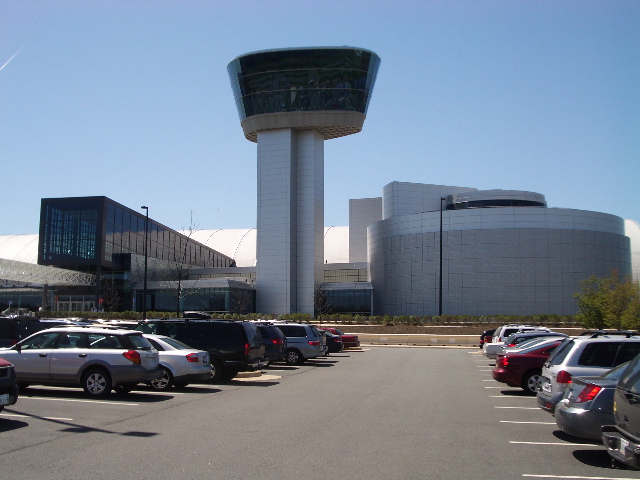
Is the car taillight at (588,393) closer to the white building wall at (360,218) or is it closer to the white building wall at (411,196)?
the white building wall at (411,196)

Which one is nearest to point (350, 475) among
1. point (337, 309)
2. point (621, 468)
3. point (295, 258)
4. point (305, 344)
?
point (621, 468)

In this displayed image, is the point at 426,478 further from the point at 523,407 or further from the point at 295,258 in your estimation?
the point at 295,258

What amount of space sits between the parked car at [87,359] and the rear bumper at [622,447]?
1056 cm

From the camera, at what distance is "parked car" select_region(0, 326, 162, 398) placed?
15406 mm

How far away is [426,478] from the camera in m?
8.45

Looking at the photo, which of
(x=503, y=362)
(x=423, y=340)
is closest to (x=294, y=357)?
(x=503, y=362)

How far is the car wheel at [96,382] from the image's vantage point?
15.5 m

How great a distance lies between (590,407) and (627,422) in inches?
77.2

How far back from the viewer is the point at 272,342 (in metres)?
25.4

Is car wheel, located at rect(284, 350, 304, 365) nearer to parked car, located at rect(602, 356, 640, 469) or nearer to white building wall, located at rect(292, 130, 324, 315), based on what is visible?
parked car, located at rect(602, 356, 640, 469)

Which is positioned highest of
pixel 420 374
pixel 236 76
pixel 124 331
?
pixel 236 76

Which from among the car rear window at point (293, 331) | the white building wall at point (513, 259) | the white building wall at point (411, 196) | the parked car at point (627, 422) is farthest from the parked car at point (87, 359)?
the white building wall at point (411, 196)

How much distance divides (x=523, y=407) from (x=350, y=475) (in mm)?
8199

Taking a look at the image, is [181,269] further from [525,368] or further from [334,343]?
[525,368]
